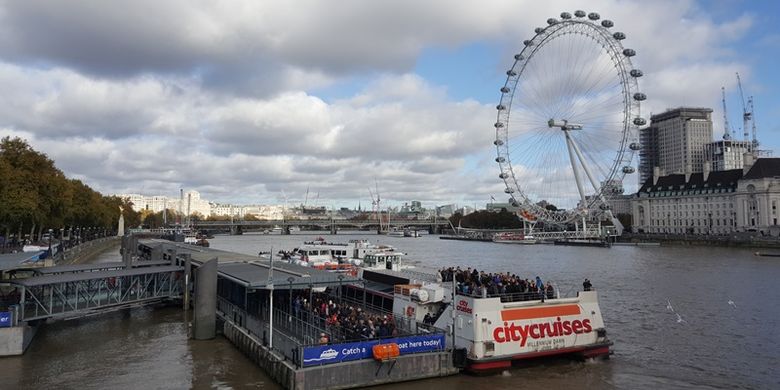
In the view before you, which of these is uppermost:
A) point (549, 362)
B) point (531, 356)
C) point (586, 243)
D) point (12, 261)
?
point (12, 261)

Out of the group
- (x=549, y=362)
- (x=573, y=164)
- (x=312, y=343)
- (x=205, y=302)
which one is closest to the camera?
(x=312, y=343)

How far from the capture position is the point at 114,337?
29.9m

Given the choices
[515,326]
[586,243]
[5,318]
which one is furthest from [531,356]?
[586,243]

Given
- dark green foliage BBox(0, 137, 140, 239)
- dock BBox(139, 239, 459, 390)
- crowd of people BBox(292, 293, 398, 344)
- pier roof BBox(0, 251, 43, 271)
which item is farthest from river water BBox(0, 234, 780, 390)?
dark green foliage BBox(0, 137, 140, 239)

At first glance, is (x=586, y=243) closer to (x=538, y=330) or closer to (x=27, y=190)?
(x=27, y=190)

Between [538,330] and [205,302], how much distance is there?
15.1 m

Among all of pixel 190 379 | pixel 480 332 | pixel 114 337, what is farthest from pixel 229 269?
pixel 480 332

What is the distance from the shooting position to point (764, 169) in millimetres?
146500

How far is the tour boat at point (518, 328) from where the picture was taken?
22.0 m

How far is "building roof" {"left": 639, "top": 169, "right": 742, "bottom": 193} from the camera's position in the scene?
15800cm

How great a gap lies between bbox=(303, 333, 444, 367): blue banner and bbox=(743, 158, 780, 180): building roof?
150799mm

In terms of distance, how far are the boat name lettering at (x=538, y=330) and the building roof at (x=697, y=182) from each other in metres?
153

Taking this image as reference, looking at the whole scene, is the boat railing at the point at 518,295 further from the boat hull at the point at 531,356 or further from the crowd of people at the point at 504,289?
the boat hull at the point at 531,356

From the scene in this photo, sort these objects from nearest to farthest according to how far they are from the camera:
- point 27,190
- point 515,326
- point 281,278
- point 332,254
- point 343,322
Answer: point 515,326 → point 343,322 → point 281,278 → point 332,254 → point 27,190
